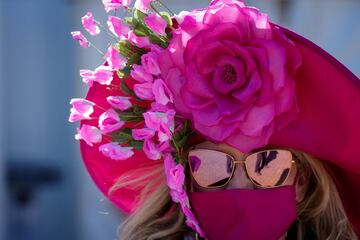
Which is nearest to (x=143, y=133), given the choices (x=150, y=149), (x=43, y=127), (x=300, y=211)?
(x=150, y=149)

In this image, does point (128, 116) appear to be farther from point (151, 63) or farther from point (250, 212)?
point (250, 212)

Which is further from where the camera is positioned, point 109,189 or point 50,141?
point 50,141

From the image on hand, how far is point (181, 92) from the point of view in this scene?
6.90 ft

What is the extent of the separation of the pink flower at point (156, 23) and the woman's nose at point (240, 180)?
403 mm

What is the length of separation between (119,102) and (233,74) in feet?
0.99

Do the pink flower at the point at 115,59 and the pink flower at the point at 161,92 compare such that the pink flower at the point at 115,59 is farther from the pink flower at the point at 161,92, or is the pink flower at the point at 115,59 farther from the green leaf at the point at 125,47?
the pink flower at the point at 161,92

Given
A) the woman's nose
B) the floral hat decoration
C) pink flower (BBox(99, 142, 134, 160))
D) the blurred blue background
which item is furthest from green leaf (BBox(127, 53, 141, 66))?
the blurred blue background

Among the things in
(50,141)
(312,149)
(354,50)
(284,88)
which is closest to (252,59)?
(284,88)

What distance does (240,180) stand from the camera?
222 cm

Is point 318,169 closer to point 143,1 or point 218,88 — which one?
point 218,88

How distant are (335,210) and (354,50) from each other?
1572mm

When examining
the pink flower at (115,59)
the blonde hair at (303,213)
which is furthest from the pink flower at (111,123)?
the blonde hair at (303,213)

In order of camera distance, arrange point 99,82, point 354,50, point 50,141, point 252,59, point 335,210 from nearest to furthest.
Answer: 1. point 252,59
2. point 99,82
3. point 335,210
4. point 354,50
5. point 50,141

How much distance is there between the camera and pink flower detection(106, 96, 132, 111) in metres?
2.17
